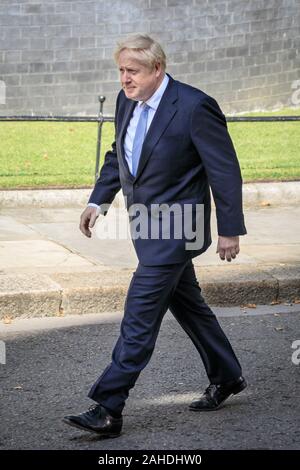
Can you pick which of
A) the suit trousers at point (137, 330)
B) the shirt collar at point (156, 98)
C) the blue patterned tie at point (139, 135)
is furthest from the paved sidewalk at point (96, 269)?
the shirt collar at point (156, 98)

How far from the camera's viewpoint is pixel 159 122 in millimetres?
4844

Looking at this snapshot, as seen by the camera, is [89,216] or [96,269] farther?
[96,269]

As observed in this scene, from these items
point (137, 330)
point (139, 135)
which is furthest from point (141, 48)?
point (137, 330)

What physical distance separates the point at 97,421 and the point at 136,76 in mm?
1507

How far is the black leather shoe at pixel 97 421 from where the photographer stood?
478 centimetres

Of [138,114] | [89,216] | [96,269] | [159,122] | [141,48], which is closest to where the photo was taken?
[141,48]

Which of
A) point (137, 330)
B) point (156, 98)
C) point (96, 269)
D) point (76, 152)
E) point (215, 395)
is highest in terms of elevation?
point (156, 98)

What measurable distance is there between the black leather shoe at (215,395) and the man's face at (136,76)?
144 centimetres

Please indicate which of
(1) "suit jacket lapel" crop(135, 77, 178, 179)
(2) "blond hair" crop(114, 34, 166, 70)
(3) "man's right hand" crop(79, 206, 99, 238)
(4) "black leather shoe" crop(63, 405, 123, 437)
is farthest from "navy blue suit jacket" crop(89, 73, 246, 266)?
(4) "black leather shoe" crop(63, 405, 123, 437)

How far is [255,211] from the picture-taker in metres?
10.4

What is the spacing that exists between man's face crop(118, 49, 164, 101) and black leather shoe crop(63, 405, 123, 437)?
1.38m

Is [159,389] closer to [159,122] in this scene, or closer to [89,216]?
[89,216]

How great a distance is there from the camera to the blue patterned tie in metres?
4.90
